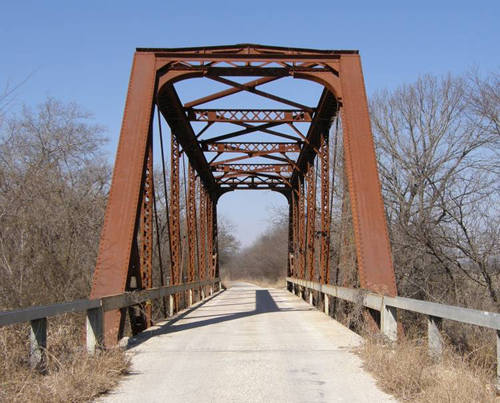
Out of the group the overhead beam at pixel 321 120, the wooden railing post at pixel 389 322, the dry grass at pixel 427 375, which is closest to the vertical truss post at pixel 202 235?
the overhead beam at pixel 321 120

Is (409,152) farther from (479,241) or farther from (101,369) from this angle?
(101,369)

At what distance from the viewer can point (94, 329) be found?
24.8ft

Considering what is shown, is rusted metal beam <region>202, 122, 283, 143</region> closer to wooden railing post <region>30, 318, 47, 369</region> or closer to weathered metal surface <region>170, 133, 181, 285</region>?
weathered metal surface <region>170, 133, 181, 285</region>

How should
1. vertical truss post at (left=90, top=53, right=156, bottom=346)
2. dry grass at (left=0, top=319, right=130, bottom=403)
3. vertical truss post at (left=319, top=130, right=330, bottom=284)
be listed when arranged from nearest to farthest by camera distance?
dry grass at (left=0, top=319, right=130, bottom=403)
vertical truss post at (left=90, top=53, right=156, bottom=346)
vertical truss post at (left=319, top=130, right=330, bottom=284)

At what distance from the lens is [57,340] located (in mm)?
7430

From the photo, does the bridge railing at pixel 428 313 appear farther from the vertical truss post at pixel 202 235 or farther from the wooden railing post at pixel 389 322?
the vertical truss post at pixel 202 235

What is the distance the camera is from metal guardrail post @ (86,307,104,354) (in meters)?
7.26

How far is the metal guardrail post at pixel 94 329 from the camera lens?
23.8ft

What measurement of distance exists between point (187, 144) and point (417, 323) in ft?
34.1

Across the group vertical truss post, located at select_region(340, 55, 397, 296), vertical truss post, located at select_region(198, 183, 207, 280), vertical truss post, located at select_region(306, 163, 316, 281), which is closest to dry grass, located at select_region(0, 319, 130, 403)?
vertical truss post, located at select_region(340, 55, 397, 296)

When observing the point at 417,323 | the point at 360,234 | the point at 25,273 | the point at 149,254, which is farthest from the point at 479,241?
the point at 25,273

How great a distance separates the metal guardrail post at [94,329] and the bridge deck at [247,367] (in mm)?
548

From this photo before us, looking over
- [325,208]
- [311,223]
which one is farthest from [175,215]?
[311,223]

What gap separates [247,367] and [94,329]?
7.25 feet
